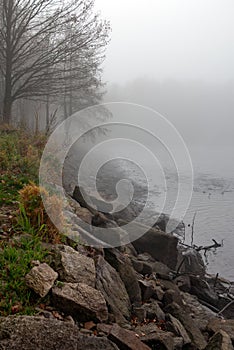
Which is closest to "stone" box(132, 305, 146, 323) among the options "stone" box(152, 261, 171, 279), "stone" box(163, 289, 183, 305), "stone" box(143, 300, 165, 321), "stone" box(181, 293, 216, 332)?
"stone" box(143, 300, 165, 321)

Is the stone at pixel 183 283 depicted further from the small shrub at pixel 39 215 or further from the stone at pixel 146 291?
the small shrub at pixel 39 215

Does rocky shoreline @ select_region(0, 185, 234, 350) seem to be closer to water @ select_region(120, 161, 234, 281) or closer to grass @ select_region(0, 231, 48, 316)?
grass @ select_region(0, 231, 48, 316)

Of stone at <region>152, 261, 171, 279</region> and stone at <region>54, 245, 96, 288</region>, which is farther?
stone at <region>152, 261, 171, 279</region>

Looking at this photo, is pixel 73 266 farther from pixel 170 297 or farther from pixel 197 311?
pixel 197 311

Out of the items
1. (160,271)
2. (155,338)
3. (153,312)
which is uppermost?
(155,338)

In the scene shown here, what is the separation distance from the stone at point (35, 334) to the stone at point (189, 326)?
8.76ft

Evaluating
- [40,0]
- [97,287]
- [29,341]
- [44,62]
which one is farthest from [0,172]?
[40,0]

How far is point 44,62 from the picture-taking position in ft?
49.5

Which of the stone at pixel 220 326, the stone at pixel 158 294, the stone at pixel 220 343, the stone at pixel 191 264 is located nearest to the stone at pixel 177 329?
the stone at pixel 220 343

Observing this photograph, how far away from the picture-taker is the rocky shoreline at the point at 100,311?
131 inches

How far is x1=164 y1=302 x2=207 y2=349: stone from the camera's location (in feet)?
17.6

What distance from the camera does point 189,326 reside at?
5.70 meters

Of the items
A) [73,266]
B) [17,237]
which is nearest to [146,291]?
[73,266]

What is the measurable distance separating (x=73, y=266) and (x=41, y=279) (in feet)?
2.29
